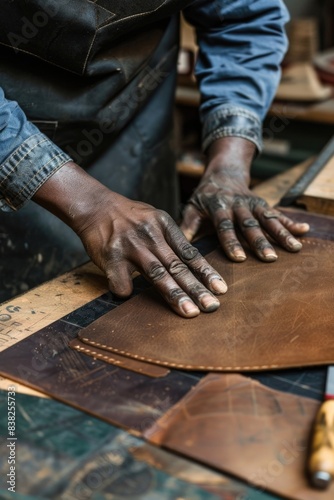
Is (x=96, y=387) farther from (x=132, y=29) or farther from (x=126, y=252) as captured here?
(x=132, y=29)

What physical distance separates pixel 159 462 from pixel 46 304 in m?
0.47

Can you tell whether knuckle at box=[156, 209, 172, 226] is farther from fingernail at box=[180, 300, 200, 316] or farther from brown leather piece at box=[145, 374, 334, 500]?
brown leather piece at box=[145, 374, 334, 500]

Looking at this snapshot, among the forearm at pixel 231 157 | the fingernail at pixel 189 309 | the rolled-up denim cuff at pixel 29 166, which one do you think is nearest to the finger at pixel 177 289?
the fingernail at pixel 189 309

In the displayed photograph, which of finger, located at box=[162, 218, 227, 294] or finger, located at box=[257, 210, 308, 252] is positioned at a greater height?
finger, located at box=[162, 218, 227, 294]

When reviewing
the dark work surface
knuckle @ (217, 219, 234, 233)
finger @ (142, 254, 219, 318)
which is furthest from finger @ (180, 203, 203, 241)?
the dark work surface

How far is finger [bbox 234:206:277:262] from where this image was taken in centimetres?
127

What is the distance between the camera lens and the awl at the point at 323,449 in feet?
2.35

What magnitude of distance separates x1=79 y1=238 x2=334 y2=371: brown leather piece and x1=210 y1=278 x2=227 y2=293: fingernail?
1cm

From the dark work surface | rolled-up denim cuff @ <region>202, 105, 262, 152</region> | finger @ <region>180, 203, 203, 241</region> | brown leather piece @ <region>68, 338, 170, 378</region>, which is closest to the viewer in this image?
the dark work surface

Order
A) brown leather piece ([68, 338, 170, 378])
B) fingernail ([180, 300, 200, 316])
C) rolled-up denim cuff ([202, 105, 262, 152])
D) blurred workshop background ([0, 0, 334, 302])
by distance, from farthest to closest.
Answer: blurred workshop background ([0, 0, 334, 302])
rolled-up denim cuff ([202, 105, 262, 152])
fingernail ([180, 300, 200, 316])
brown leather piece ([68, 338, 170, 378])

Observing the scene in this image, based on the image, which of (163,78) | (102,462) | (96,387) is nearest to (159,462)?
(102,462)

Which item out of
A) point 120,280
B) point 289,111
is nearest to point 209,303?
point 120,280

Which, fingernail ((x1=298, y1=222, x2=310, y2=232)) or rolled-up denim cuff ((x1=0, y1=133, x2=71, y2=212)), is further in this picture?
fingernail ((x1=298, y1=222, x2=310, y2=232))

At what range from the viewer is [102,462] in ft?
2.54
